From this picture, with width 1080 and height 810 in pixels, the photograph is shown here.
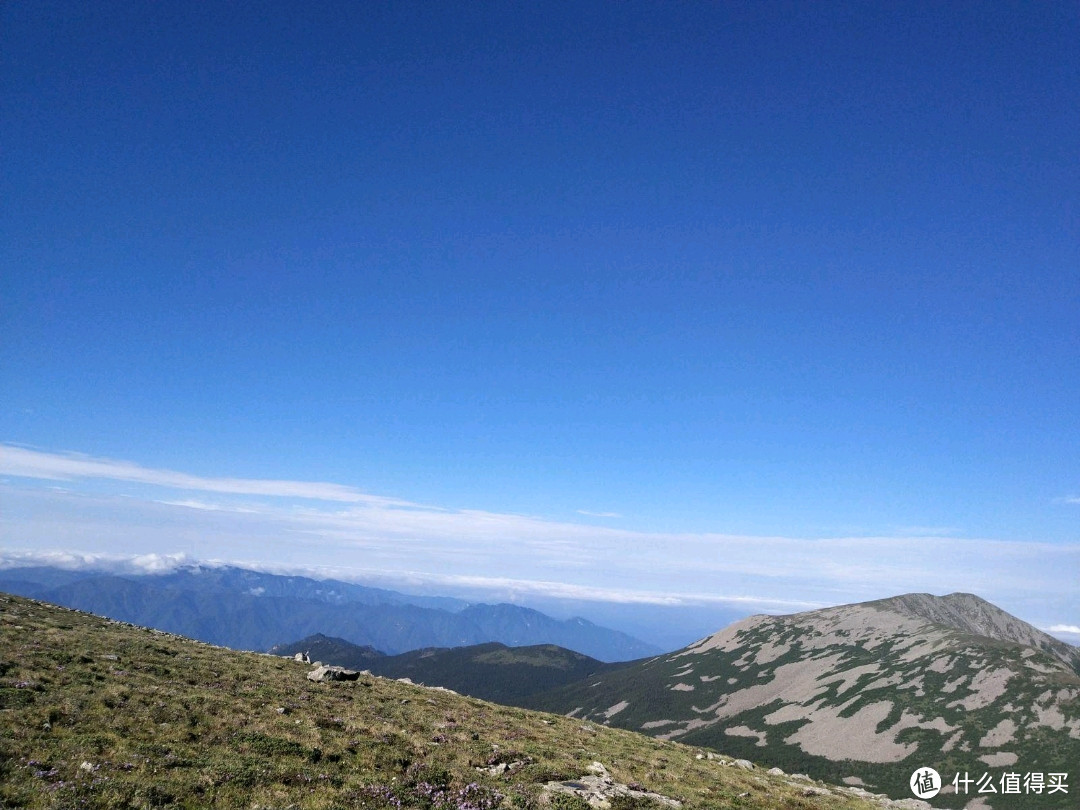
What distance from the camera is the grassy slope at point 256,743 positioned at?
648 inches

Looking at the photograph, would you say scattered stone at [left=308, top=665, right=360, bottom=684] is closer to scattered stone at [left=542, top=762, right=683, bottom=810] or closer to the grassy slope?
the grassy slope

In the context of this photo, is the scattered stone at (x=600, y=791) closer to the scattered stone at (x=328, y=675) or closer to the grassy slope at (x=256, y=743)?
the grassy slope at (x=256, y=743)

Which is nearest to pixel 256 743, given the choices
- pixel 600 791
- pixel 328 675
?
pixel 600 791

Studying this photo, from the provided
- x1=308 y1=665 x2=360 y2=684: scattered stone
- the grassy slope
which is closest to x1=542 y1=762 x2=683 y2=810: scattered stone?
the grassy slope

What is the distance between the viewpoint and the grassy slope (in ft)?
54.0

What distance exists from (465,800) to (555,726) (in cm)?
2375

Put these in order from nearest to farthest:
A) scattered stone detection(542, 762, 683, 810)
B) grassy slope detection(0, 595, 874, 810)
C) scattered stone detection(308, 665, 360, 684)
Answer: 1. grassy slope detection(0, 595, 874, 810)
2. scattered stone detection(542, 762, 683, 810)
3. scattered stone detection(308, 665, 360, 684)

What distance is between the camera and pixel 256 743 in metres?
21.7

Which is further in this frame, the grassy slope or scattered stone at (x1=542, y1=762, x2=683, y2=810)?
scattered stone at (x1=542, y1=762, x2=683, y2=810)

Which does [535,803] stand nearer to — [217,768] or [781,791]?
[217,768]

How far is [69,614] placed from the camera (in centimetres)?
4862

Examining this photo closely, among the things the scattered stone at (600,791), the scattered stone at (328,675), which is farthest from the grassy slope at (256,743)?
the scattered stone at (328,675)

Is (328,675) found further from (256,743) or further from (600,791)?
(600,791)

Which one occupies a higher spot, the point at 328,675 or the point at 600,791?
the point at 600,791
